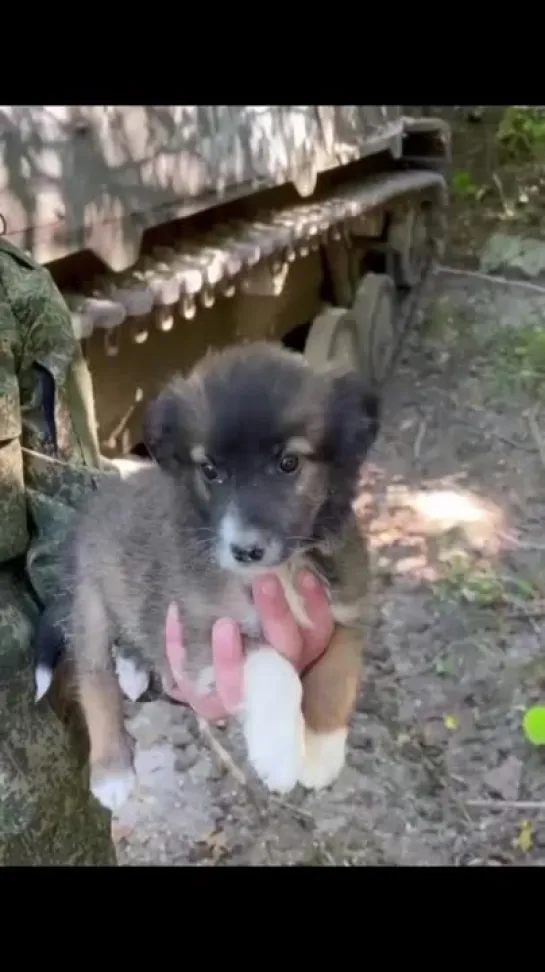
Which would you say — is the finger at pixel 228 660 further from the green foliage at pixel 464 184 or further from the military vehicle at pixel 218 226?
the green foliage at pixel 464 184

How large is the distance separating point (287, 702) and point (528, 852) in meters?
0.25

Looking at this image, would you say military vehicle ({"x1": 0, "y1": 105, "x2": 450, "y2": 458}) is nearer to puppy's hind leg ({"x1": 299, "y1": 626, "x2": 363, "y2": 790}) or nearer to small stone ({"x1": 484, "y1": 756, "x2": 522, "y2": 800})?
puppy's hind leg ({"x1": 299, "y1": 626, "x2": 363, "y2": 790})

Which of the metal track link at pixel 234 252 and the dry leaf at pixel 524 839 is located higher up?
the metal track link at pixel 234 252

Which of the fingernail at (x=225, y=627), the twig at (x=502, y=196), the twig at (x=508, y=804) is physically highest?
the twig at (x=502, y=196)

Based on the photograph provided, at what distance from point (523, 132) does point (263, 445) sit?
0.32 meters

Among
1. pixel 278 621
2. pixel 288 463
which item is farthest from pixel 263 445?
pixel 278 621

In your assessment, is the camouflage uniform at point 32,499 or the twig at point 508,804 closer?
the camouflage uniform at point 32,499

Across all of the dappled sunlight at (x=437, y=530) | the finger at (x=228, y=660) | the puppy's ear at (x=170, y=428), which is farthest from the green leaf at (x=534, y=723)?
the puppy's ear at (x=170, y=428)

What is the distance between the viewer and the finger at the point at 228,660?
834 mm

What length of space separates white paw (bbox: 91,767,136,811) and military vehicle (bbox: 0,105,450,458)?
228 millimetres

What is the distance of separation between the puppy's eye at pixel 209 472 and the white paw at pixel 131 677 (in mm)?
152

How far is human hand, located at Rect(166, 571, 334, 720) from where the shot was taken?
2.70ft

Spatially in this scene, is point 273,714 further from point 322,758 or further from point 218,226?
point 218,226
